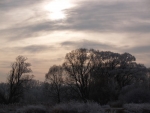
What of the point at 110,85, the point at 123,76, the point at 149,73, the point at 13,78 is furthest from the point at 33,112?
A: the point at 149,73

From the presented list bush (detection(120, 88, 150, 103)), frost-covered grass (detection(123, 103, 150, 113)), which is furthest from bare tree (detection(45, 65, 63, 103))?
frost-covered grass (detection(123, 103, 150, 113))

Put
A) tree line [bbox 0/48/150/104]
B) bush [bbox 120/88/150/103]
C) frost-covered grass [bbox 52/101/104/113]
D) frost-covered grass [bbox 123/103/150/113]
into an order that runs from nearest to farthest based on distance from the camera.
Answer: frost-covered grass [bbox 52/101/104/113]
frost-covered grass [bbox 123/103/150/113]
bush [bbox 120/88/150/103]
tree line [bbox 0/48/150/104]

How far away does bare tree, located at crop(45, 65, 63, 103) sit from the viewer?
61094 millimetres

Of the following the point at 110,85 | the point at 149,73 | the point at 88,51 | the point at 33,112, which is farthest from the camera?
the point at 149,73

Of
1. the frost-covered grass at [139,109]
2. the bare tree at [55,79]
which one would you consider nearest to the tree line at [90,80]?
the bare tree at [55,79]

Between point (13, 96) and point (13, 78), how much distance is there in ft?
11.4

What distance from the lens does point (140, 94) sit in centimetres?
3578

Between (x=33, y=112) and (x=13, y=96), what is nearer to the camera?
(x=33, y=112)

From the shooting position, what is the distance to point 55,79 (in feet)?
209

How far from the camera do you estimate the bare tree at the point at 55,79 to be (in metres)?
61.1

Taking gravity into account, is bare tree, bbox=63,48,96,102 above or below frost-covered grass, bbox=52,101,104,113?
above

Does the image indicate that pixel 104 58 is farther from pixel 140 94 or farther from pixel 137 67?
pixel 140 94

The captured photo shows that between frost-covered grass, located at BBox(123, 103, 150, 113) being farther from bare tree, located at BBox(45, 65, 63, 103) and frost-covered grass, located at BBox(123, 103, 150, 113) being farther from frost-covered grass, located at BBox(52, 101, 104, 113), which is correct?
bare tree, located at BBox(45, 65, 63, 103)

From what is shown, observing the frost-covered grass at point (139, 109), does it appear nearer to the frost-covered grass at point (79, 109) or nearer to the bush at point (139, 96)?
the frost-covered grass at point (79, 109)
